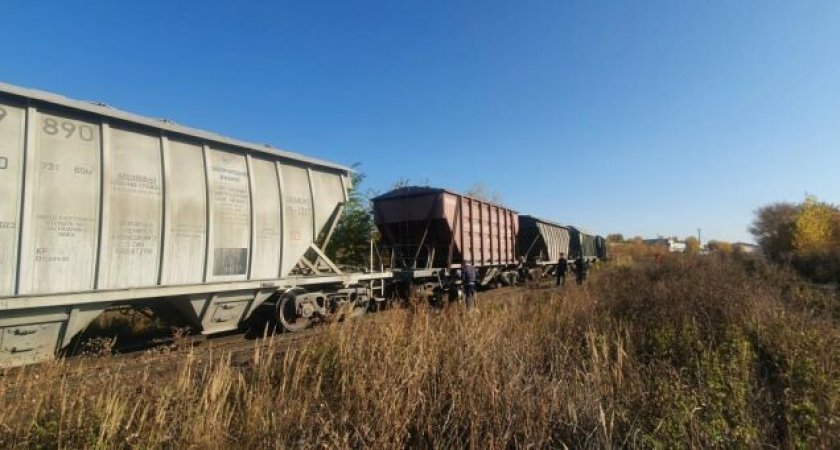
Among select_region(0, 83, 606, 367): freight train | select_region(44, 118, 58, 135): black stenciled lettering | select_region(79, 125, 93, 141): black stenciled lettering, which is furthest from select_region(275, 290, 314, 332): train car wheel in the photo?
select_region(44, 118, 58, 135): black stenciled lettering

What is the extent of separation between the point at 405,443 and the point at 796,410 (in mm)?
3004

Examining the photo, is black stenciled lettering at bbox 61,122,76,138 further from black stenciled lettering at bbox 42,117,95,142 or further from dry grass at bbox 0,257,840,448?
dry grass at bbox 0,257,840,448

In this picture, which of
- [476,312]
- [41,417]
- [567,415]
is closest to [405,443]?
[567,415]

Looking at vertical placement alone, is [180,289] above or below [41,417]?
above

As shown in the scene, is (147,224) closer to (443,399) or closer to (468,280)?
(443,399)

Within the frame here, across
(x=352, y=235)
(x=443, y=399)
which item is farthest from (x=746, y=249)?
(x=443, y=399)

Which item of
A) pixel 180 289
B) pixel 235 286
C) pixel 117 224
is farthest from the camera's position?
pixel 235 286

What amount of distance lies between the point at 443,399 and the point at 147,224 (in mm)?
5249

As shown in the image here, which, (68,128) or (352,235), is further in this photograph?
(352,235)

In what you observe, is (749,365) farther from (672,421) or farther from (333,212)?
(333,212)

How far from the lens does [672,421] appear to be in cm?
319

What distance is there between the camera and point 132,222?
6.34 m

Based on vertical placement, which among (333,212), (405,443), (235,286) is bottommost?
(405,443)

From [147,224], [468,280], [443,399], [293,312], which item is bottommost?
[443,399]
